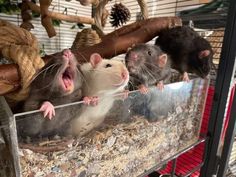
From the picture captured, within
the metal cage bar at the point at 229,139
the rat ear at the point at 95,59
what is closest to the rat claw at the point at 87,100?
the rat ear at the point at 95,59

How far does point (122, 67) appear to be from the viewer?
48 centimetres

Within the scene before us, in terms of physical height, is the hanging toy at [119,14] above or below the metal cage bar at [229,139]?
above

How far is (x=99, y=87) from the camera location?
1.53ft

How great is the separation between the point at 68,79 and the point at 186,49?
469mm

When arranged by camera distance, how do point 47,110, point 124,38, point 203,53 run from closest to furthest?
point 47,110 < point 124,38 < point 203,53

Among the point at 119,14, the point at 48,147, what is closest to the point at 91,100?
the point at 48,147

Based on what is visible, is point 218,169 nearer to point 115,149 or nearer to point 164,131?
point 164,131

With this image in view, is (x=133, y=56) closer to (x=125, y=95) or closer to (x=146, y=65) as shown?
(x=146, y=65)

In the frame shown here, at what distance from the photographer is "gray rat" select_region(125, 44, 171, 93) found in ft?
1.94

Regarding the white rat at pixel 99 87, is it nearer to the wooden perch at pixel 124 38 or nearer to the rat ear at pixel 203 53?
the wooden perch at pixel 124 38

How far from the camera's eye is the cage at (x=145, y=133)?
345 mm

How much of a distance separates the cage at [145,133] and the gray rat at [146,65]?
0.07 metres

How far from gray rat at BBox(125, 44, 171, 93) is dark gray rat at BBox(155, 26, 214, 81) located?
0.26 feet

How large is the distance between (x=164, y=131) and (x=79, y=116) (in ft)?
0.88
